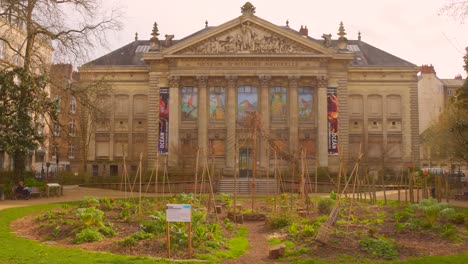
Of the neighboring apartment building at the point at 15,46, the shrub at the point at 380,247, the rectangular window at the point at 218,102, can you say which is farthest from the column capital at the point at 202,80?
the shrub at the point at 380,247

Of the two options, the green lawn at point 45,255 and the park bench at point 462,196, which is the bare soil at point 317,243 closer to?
the green lawn at point 45,255

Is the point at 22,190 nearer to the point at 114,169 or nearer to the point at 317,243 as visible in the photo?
the point at 317,243

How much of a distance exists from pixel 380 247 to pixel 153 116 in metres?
45.8

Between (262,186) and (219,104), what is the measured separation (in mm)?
15291

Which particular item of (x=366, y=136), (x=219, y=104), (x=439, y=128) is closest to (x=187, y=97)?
(x=219, y=104)

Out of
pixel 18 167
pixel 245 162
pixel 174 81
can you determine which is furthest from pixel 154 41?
pixel 18 167

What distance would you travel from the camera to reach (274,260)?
1288 centimetres

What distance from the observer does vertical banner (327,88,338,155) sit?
178 ft

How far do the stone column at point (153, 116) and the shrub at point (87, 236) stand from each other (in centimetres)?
4147

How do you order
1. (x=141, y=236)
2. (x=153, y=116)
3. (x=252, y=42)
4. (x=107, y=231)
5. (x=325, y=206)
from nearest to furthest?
1. (x=141, y=236)
2. (x=107, y=231)
3. (x=325, y=206)
4. (x=252, y=42)
5. (x=153, y=116)

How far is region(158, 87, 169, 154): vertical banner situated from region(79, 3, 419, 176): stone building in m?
0.11

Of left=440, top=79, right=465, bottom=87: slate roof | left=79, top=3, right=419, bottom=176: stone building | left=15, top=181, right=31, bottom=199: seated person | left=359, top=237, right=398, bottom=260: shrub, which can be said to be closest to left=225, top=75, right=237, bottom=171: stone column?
left=79, top=3, right=419, bottom=176: stone building

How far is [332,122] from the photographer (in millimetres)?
54594

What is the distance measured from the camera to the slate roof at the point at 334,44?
61.9 m
